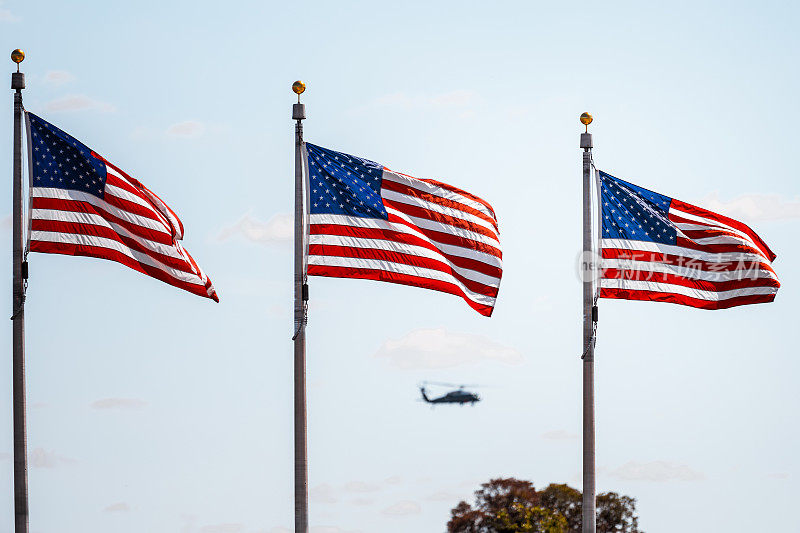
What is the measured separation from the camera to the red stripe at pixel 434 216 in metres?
35.1

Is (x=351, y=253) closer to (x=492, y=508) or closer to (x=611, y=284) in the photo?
(x=611, y=284)

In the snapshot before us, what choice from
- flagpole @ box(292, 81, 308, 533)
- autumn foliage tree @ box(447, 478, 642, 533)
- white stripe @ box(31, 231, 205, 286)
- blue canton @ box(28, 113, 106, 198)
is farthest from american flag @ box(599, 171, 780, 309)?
autumn foliage tree @ box(447, 478, 642, 533)

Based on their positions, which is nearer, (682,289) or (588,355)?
(588,355)

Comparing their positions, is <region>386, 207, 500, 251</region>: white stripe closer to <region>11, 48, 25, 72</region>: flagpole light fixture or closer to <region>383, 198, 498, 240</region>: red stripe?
<region>383, 198, 498, 240</region>: red stripe

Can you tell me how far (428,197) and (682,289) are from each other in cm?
679

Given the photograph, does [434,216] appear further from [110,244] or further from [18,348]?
[18,348]

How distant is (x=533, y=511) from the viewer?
74.1 metres

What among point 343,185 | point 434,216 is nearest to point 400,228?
point 434,216

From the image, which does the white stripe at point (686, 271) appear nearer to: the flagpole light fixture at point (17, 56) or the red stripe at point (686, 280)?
the red stripe at point (686, 280)

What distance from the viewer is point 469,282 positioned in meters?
35.3

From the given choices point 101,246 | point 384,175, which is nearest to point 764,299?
point 384,175

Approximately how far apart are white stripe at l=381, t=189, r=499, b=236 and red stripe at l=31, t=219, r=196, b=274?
5.23m

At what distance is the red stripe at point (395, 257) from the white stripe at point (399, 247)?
0.07m

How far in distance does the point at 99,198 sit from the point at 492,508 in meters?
44.9
